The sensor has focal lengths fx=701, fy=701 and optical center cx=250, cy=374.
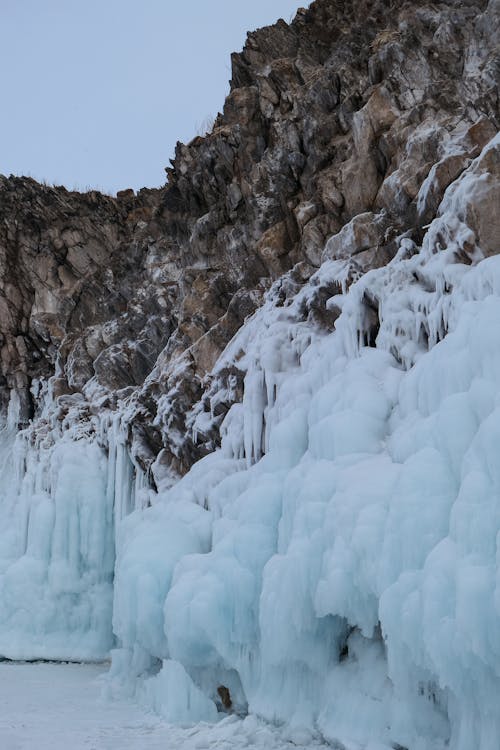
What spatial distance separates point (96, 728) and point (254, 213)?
11.8 m

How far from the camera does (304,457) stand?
29.7 feet

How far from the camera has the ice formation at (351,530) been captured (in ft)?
19.1

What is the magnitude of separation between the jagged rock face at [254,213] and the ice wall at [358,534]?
1260 millimetres

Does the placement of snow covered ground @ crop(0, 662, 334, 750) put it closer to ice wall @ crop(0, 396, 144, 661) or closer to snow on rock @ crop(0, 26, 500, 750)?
snow on rock @ crop(0, 26, 500, 750)

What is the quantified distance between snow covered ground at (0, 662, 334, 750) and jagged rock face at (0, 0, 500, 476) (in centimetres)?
486

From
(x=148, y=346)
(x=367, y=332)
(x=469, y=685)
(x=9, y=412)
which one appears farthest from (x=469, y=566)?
(x=9, y=412)

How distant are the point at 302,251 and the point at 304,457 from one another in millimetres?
6630

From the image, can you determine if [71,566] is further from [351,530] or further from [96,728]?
[351,530]

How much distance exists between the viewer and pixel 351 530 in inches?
284

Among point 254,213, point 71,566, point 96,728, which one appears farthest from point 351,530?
point 254,213

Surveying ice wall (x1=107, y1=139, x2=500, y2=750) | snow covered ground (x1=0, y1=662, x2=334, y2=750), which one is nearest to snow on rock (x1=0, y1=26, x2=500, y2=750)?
ice wall (x1=107, y1=139, x2=500, y2=750)

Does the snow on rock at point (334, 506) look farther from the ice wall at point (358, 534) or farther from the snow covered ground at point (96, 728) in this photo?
the snow covered ground at point (96, 728)

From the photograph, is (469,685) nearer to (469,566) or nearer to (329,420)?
(469,566)

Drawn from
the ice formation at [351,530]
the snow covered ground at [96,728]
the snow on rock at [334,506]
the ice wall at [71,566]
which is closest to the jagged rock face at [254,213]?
the snow on rock at [334,506]
